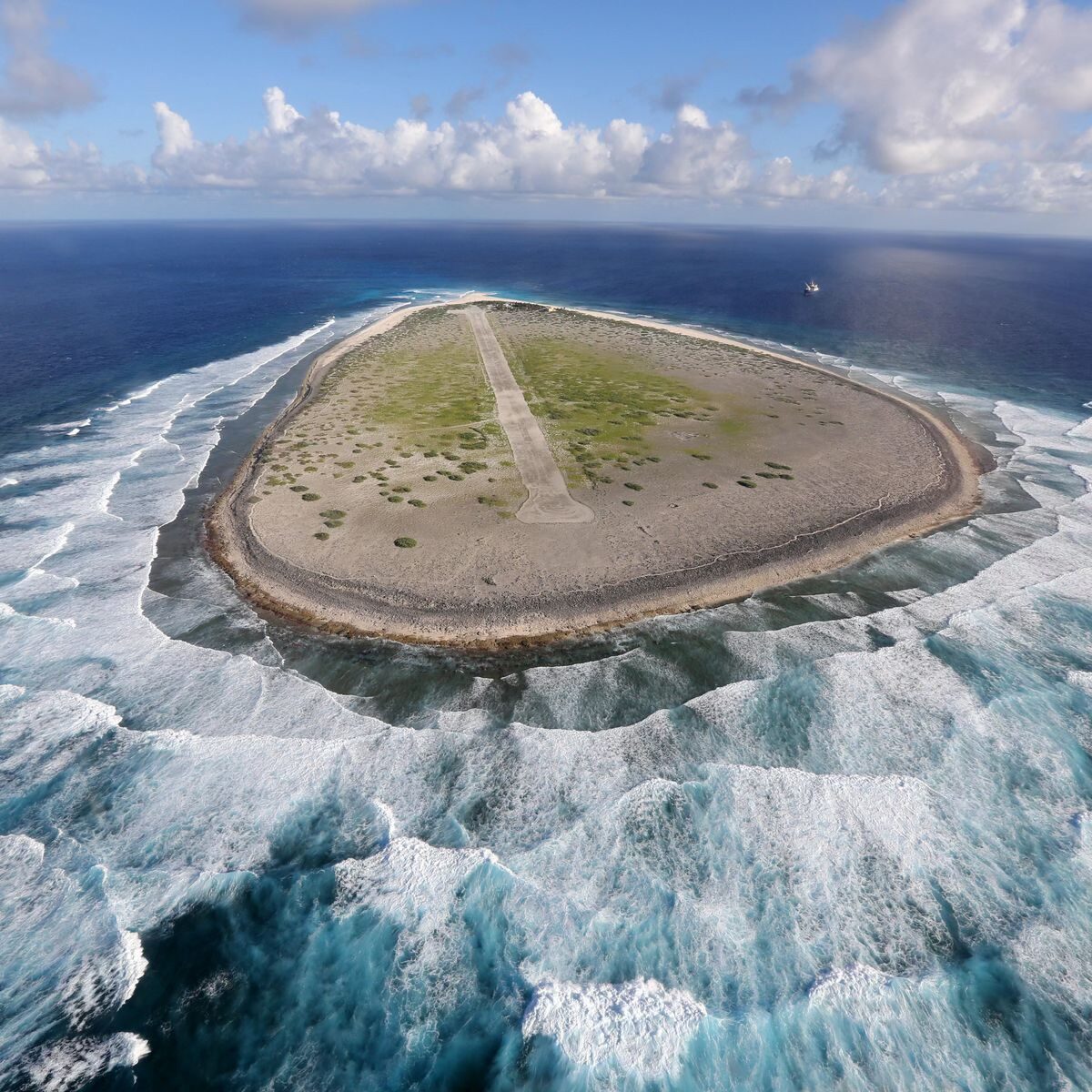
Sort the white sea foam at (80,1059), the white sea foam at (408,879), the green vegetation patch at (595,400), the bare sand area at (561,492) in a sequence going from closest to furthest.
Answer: the white sea foam at (80,1059), the white sea foam at (408,879), the bare sand area at (561,492), the green vegetation patch at (595,400)

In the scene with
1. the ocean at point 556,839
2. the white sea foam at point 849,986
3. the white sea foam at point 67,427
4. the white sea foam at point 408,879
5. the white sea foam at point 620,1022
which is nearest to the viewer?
the white sea foam at point 620,1022

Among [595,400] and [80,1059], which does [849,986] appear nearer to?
[80,1059]

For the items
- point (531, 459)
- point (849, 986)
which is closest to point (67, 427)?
point (531, 459)

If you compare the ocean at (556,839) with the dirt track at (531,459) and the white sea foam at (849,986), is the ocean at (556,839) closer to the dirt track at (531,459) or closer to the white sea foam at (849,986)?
the white sea foam at (849,986)

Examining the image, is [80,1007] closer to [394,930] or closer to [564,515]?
[394,930]

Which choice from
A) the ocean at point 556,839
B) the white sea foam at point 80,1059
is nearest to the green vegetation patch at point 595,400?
the ocean at point 556,839

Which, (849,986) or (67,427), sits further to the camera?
(67,427)
